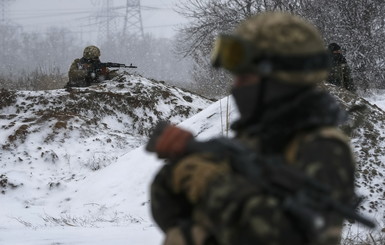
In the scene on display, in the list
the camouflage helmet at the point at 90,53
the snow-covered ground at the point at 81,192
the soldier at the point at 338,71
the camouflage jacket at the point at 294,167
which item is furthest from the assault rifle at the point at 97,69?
the camouflage jacket at the point at 294,167

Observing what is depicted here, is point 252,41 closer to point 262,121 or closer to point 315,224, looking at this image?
point 262,121

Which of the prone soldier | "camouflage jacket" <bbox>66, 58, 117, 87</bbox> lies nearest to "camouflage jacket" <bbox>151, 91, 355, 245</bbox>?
the prone soldier

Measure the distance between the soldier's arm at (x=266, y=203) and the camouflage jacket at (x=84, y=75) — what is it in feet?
35.7

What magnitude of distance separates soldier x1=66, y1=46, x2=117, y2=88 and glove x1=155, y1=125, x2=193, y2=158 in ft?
34.2

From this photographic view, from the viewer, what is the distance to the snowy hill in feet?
17.7

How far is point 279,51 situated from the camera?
1.39 m

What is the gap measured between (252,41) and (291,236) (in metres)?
0.55

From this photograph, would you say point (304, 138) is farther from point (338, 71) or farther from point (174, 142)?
point (338, 71)

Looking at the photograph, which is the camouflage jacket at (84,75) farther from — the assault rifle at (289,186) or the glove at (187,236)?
the assault rifle at (289,186)

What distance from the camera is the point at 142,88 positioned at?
1227 centimetres

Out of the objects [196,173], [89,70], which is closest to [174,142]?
[196,173]

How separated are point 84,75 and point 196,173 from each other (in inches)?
444

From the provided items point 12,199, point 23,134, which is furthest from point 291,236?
point 23,134

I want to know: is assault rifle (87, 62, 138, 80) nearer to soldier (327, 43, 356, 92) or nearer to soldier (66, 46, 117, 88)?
soldier (66, 46, 117, 88)
